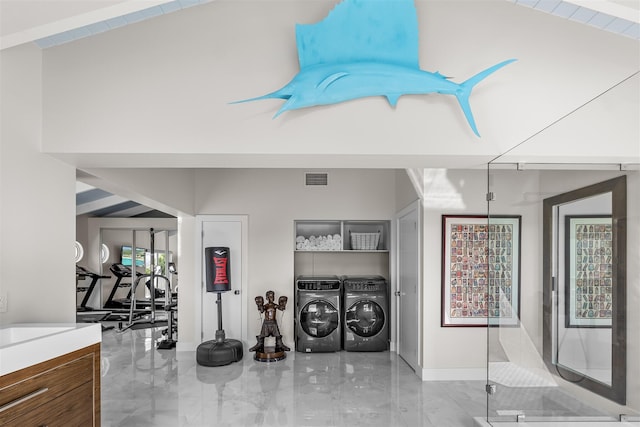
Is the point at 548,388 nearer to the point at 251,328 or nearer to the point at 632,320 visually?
the point at 632,320

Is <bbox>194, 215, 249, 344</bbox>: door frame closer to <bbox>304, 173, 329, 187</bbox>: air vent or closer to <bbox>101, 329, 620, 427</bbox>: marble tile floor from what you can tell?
<bbox>101, 329, 620, 427</bbox>: marble tile floor

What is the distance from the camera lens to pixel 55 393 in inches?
74.3

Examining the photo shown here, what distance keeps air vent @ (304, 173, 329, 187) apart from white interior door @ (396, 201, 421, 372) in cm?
119

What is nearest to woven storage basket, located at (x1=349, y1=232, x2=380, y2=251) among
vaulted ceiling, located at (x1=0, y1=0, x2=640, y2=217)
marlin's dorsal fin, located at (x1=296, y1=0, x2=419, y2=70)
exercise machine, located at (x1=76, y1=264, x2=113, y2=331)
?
marlin's dorsal fin, located at (x1=296, y1=0, x2=419, y2=70)

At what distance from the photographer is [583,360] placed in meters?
2.13

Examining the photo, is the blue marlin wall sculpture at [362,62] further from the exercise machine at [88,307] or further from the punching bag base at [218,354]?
the exercise machine at [88,307]

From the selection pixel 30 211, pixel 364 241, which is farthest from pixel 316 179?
pixel 30 211

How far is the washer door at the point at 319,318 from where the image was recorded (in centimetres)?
576

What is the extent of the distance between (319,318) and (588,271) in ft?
13.5

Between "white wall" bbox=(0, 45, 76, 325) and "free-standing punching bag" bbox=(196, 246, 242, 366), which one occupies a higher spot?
"white wall" bbox=(0, 45, 76, 325)

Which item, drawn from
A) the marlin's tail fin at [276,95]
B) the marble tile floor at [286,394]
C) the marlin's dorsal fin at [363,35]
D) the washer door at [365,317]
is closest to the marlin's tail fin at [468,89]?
the marlin's dorsal fin at [363,35]

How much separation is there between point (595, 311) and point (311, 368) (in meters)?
3.59

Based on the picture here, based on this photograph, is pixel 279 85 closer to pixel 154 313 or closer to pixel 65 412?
pixel 65 412

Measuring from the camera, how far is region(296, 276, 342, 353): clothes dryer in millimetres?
5742
